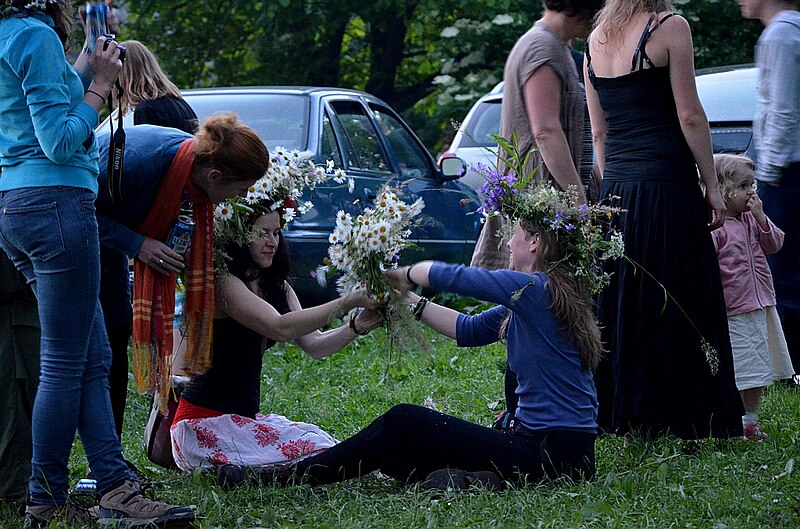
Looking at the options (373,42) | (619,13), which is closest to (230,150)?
(619,13)

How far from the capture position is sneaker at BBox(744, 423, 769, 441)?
15.8 feet

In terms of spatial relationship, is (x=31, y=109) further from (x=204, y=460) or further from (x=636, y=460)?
(x=636, y=460)

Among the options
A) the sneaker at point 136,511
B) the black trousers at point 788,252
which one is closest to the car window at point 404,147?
the black trousers at point 788,252

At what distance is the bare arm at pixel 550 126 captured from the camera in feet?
15.0

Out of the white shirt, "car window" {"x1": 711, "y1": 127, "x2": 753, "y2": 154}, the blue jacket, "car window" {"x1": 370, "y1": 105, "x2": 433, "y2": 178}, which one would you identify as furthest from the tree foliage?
the blue jacket

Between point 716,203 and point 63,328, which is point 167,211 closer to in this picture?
point 63,328

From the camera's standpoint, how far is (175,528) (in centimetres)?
371

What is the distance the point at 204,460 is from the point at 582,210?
172 cm

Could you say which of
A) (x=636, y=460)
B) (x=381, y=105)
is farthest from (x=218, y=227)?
(x=381, y=105)

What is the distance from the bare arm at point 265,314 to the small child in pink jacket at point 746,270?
206 cm

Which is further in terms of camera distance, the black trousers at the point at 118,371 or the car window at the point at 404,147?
the car window at the point at 404,147

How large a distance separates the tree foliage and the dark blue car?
21.4 feet

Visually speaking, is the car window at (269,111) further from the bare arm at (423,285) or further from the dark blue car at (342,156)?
the bare arm at (423,285)

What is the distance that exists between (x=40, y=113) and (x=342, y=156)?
4.58 metres
